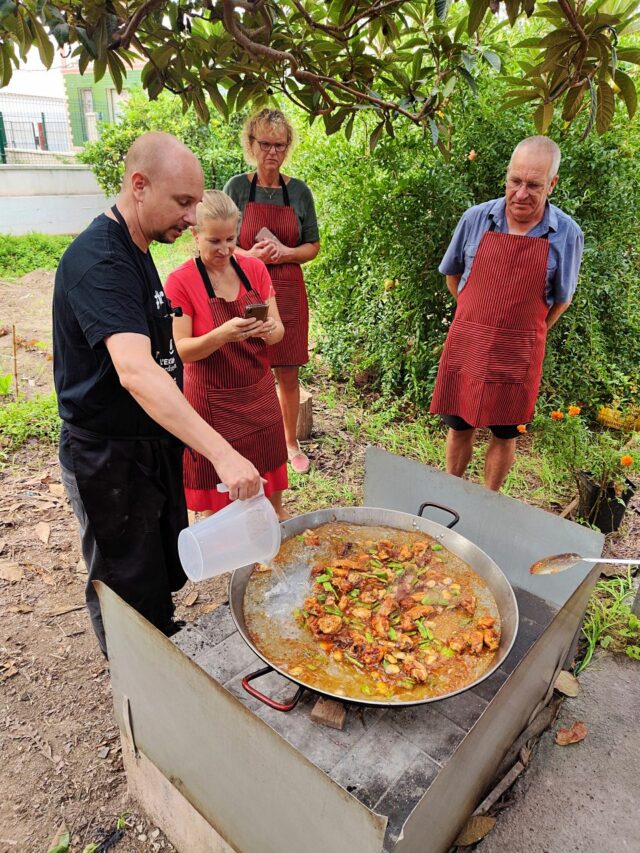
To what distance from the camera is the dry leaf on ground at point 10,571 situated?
131 inches

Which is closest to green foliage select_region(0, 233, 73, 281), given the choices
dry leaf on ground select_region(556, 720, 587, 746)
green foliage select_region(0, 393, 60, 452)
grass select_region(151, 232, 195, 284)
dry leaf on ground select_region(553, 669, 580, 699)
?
grass select_region(151, 232, 195, 284)

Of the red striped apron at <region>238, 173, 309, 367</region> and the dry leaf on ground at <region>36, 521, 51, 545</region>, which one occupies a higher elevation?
the red striped apron at <region>238, 173, 309, 367</region>

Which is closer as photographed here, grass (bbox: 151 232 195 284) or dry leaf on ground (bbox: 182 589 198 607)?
dry leaf on ground (bbox: 182 589 198 607)

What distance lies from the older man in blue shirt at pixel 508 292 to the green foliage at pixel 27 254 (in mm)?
8757

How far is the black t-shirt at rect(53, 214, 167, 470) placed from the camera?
5.50 feet

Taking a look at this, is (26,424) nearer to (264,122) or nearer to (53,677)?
(53,677)

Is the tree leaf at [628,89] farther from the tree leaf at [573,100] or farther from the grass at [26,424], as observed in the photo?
the grass at [26,424]

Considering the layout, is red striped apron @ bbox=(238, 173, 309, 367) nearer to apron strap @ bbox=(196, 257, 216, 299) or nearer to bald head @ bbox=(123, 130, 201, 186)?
apron strap @ bbox=(196, 257, 216, 299)

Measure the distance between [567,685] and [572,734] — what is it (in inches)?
9.5

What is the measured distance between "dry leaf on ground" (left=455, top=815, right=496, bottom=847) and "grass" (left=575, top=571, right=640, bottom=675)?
3.08 feet

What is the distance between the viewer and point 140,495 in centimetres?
214

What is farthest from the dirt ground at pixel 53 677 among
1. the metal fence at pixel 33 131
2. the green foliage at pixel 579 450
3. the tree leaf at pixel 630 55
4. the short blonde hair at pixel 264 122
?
the metal fence at pixel 33 131

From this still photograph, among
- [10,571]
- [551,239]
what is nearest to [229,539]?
[10,571]

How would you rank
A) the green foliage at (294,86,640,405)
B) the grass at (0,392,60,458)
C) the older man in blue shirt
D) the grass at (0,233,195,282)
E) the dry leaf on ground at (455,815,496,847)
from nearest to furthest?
the dry leaf on ground at (455,815,496,847), the older man in blue shirt, the green foliage at (294,86,640,405), the grass at (0,392,60,458), the grass at (0,233,195,282)
